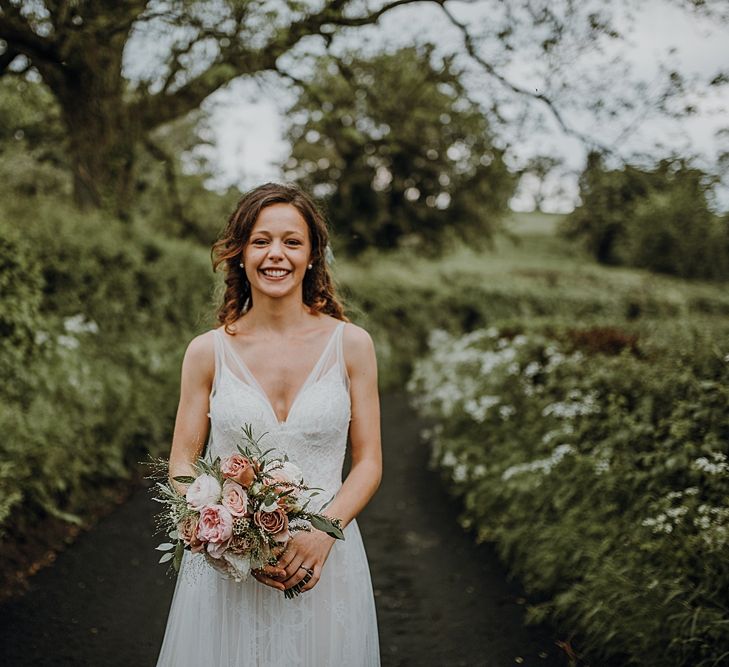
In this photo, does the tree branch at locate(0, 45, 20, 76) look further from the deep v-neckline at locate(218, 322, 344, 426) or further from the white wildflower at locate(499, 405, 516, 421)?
the deep v-neckline at locate(218, 322, 344, 426)

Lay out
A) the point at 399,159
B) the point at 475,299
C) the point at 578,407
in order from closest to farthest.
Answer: the point at 578,407 → the point at 399,159 → the point at 475,299

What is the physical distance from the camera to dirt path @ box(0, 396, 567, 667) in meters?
4.26

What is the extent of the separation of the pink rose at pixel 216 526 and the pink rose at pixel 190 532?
3 cm

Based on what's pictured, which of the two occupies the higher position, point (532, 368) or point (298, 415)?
point (298, 415)

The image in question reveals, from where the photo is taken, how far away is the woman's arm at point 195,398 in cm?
254

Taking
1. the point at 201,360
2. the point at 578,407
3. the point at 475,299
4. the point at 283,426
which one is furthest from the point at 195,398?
the point at 475,299

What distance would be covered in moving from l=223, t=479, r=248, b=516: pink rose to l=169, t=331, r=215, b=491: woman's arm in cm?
50

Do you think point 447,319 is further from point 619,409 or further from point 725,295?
point 619,409

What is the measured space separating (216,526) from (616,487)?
364 cm

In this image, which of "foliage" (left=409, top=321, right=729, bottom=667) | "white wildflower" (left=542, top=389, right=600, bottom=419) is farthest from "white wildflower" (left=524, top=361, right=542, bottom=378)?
"white wildflower" (left=542, top=389, right=600, bottom=419)

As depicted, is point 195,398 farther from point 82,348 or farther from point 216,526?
point 82,348

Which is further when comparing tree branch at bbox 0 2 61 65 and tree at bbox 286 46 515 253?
tree at bbox 286 46 515 253

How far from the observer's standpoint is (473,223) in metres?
19.1

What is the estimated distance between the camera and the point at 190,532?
6.73 ft
